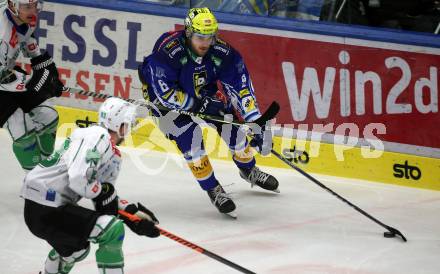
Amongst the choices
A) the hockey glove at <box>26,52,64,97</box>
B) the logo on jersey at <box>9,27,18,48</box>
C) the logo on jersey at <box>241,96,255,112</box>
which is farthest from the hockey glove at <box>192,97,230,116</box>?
the logo on jersey at <box>9,27,18,48</box>

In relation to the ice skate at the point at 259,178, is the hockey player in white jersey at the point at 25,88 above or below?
above

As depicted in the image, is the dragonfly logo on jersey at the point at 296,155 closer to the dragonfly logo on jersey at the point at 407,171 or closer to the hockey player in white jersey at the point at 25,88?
the dragonfly logo on jersey at the point at 407,171

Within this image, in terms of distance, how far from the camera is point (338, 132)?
23.1 feet

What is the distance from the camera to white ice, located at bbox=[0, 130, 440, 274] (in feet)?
17.0

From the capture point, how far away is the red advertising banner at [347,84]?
677 cm

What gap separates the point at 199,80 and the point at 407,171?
72.1 inches

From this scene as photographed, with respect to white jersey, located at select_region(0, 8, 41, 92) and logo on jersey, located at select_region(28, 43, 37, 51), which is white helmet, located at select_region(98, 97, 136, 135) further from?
logo on jersey, located at select_region(28, 43, 37, 51)

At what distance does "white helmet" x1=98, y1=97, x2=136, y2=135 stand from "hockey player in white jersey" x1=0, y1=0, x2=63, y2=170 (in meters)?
1.80

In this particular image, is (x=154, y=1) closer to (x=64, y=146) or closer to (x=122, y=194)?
(x=122, y=194)

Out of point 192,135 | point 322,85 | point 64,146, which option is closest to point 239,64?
point 192,135

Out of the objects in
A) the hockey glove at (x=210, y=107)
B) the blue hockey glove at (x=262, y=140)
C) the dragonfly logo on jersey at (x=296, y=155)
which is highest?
the hockey glove at (x=210, y=107)

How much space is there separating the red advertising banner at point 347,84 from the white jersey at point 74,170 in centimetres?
310

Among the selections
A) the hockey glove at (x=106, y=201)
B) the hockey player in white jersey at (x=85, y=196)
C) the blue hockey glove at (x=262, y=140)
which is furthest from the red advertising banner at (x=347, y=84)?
the hockey glove at (x=106, y=201)

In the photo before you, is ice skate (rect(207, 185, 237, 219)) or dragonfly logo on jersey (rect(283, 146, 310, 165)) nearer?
ice skate (rect(207, 185, 237, 219))
